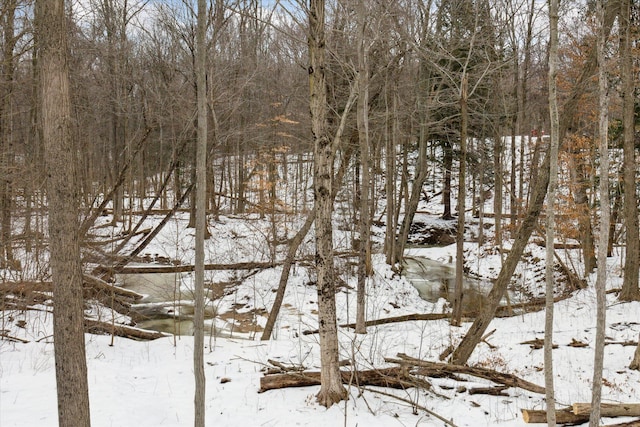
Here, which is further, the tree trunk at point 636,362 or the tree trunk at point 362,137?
the tree trunk at point 362,137

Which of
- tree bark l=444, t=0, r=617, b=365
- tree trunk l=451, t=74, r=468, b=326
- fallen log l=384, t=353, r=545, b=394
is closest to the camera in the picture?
fallen log l=384, t=353, r=545, b=394

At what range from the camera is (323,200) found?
582 cm

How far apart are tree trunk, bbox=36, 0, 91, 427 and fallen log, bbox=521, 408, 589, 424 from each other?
15.6 feet

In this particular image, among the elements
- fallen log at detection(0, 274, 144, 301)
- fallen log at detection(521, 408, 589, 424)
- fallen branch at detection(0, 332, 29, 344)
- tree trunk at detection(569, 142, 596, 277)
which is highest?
tree trunk at detection(569, 142, 596, 277)

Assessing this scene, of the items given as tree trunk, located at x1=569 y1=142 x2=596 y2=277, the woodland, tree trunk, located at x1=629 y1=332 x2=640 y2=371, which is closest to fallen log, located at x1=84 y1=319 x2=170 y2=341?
the woodland

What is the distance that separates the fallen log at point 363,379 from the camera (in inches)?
252

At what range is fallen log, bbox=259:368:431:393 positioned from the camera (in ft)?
21.0

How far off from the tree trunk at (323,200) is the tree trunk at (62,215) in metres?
2.75

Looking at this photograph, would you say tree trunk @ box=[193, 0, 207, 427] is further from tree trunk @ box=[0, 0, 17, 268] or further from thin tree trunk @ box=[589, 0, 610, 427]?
tree trunk @ box=[0, 0, 17, 268]

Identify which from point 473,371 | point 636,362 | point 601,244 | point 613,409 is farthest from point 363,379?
point 636,362

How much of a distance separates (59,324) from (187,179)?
92.5 ft

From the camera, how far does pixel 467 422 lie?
5.53 metres

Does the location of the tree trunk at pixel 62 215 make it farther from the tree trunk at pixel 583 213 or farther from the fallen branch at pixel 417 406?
A: the tree trunk at pixel 583 213

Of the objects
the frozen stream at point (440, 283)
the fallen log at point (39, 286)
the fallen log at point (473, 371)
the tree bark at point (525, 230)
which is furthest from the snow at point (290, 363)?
the frozen stream at point (440, 283)
